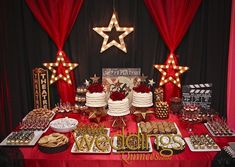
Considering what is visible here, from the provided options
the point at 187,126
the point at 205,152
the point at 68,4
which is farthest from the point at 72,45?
the point at 205,152

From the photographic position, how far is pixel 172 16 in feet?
14.7

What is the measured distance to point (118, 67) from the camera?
480 cm

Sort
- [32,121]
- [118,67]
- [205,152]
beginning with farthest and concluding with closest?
1. [118,67]
2. [32,121]
3. [205,152]

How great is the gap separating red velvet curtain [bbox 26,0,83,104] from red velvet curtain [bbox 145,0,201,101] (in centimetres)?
110

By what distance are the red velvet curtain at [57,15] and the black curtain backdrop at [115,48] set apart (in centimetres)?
13

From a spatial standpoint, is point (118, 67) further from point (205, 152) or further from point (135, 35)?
point (205, 152)

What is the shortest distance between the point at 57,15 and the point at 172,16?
167 cm

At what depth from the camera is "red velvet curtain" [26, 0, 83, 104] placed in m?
4.50

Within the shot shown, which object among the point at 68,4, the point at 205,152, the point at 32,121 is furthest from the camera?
the point at 68,4

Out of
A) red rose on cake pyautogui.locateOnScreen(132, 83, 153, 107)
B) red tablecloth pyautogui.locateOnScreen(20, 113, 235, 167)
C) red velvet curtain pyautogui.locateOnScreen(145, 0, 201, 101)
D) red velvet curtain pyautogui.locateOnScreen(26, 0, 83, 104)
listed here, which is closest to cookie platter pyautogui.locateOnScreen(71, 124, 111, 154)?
red tablecloth pyautogui.locateOnScreen(20, 113, 235, 167)

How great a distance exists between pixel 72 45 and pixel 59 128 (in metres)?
1.46

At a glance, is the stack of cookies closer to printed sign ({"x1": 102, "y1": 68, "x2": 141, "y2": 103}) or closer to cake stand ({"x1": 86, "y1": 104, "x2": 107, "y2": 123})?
cake stand ({"x1": 86, "y1": 104, "x2": 107, "y2": 123})

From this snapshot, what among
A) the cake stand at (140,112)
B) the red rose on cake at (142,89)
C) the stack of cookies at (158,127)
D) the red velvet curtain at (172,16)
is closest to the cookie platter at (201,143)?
the stack of cookies at (158,127)

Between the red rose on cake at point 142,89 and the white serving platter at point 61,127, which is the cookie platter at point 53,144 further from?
the red rose on cake at point 142,89
